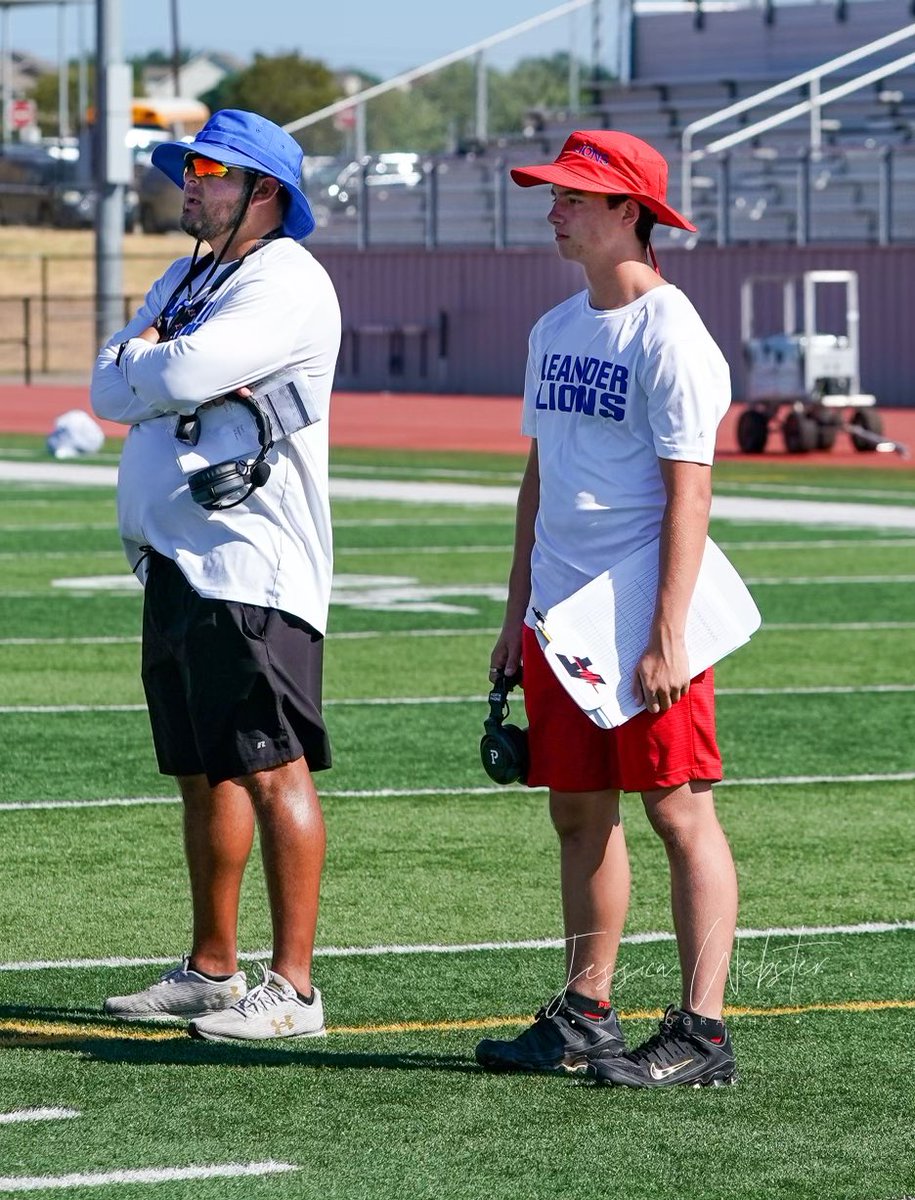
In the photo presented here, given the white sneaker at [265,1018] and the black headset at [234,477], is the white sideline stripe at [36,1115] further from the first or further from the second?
the black headset at [234,477]

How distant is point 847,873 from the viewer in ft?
22.7

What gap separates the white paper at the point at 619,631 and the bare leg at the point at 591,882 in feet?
0.89

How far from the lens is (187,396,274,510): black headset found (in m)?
4.97

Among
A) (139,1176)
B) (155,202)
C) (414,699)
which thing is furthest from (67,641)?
(155,202)

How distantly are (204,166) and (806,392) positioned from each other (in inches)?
816

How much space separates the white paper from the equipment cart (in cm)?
2015

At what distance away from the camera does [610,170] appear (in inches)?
185

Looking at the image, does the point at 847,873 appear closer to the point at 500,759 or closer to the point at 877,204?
the point at 500,759

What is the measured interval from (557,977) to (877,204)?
1200 inches

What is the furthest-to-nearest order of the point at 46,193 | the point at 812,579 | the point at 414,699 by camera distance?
the point at 46,193 → the point at 812,579 → the point at 414,699

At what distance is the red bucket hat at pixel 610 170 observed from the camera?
184 inches

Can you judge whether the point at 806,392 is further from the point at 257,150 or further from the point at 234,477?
the point at 234,477

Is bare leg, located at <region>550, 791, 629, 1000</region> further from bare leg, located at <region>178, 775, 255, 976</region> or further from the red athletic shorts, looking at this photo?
bare leg, located at <region>178, 775, 255, 976</region>

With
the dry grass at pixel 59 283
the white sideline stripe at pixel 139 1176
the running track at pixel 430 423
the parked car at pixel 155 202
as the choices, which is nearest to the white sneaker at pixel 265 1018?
the white sideline stripe at pixel 139 1176
